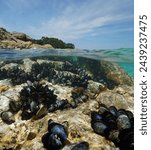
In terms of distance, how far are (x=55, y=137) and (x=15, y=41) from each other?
12583mm

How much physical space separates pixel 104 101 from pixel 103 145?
2.26 meters

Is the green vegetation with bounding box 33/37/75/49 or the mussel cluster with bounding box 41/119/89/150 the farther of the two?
the green vegetation with bounding box 33/37/75/49

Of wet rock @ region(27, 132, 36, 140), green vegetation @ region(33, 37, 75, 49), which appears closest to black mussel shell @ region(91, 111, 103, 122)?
wet rock @ region(27, 132, 36, 140)

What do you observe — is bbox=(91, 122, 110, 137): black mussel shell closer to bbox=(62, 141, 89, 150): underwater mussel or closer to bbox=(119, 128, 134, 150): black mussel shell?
bbox=(119, 128, 134, 150): black mussel shell

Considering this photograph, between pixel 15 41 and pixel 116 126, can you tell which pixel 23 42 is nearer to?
pixel 15 41

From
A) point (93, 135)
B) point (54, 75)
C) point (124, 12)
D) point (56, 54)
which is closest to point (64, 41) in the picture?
point (56, 54)

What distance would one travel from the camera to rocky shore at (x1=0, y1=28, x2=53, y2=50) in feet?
52.6

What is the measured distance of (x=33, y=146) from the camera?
568cm

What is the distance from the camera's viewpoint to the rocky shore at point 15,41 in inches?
631

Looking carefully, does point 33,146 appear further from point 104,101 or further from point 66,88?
point 66,88

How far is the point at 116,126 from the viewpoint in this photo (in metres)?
5.76

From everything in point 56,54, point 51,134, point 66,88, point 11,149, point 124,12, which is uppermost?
point 124,12

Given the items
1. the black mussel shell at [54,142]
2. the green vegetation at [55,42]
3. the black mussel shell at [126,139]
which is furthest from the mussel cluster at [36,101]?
the green vegetation at [55,42]

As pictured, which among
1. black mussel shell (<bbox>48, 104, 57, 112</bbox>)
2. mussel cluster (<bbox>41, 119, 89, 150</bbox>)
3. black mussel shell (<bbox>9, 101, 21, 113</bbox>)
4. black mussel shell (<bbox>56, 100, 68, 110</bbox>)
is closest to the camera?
mussel cluster (<bbox>41, 119, 89, 150</bbox>)
